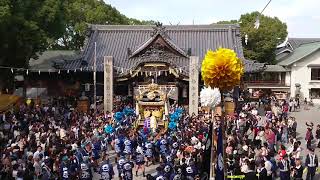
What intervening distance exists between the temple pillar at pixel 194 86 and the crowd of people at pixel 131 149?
121 inches

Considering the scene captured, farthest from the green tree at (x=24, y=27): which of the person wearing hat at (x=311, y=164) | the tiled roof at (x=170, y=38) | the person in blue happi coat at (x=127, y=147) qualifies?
the person wearing hat at (x=311, y=164)

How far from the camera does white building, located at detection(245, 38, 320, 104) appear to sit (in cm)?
4400

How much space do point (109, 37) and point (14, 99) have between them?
13.5 m

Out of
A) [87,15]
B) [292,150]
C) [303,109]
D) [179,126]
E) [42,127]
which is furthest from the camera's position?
[87,15]

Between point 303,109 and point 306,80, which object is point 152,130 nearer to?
point 303,109

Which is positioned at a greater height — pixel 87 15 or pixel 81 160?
pixel 87 15

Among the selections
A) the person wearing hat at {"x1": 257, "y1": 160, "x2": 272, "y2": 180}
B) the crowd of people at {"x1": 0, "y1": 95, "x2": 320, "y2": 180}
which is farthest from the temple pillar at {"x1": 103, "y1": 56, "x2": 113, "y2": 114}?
the person wearing hat at {"x1": 257, "y1": 160, "x2": 272, "y2": 180}

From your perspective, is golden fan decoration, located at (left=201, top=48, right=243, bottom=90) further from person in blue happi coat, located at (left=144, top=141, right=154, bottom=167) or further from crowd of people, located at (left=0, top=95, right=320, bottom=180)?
person in blue happi coat, located at (left=144, top=141, right=154, bottom=167)

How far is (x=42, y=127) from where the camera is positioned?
69.5ft

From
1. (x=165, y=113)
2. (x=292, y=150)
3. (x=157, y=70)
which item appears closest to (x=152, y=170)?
(x=292, y=150)

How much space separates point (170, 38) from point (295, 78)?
14.0 m

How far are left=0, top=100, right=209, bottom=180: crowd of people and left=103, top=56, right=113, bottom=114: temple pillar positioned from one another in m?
4.22

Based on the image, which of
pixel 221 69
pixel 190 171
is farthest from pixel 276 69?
pixel 221 69

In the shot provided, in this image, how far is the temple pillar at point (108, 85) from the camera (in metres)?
31.1
